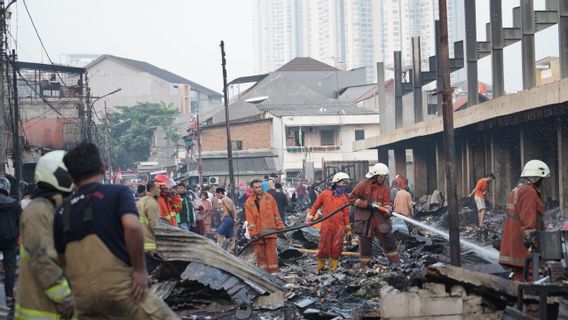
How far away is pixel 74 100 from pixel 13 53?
97.8 feet

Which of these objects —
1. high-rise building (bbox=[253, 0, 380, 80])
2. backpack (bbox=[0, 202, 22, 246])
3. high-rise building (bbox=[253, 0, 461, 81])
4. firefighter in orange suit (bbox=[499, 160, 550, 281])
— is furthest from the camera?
high-rise building (bbox=[253, 0, 380, 80])

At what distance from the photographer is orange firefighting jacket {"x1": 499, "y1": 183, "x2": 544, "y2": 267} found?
337 inches

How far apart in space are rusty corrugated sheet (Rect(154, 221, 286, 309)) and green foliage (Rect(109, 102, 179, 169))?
218 ft

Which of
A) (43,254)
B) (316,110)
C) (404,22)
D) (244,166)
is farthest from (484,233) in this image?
(404,22)

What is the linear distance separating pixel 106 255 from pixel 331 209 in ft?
29.9

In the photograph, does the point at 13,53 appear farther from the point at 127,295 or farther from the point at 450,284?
the point at 127,295

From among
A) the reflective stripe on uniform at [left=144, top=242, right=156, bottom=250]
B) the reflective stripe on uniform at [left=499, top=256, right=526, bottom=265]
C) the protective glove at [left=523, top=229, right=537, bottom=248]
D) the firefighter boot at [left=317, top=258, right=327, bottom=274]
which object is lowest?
the firefighter boot at [left=317, top=258, right=327, bottom=274]

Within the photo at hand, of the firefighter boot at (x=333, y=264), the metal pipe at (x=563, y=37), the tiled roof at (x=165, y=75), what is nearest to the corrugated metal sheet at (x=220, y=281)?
the firefighter boot at (x=333, y=264)

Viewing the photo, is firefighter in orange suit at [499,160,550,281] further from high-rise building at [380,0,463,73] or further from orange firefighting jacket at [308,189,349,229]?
high-rise building at [380,0,463,73]

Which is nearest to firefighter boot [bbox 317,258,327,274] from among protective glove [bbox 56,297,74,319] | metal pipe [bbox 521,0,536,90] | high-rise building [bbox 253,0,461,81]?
protective glove [bbox 56,297,74,319]

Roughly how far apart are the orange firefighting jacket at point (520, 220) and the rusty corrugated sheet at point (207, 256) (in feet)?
10.1

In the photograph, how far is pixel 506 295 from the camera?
7.85m

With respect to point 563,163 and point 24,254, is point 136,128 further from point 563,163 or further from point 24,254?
point 24,254

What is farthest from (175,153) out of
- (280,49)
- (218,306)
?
(280,49)
